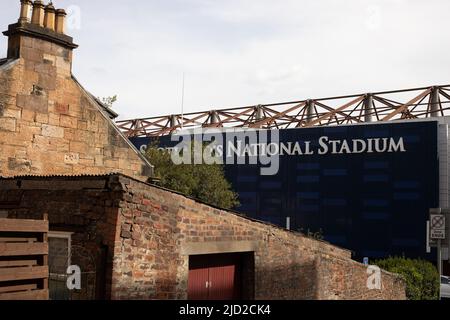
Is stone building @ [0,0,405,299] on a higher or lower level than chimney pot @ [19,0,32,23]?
lower

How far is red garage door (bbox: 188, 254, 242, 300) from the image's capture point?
10875mm

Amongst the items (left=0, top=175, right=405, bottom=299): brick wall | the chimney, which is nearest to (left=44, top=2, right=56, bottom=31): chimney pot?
the chimney

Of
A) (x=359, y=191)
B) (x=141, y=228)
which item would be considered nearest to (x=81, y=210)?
(x=141, y=228)

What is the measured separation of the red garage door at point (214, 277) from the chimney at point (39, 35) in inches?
265

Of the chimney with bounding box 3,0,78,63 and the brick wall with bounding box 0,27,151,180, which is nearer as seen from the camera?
the brick wall with bounding box 0,27,151,180

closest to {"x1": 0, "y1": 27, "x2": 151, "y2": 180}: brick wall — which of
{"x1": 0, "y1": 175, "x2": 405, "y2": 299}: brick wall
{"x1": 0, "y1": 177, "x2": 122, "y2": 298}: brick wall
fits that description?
{"x1": 0, "y1": 175, "x2": 405, "y2": 299}: brick wall

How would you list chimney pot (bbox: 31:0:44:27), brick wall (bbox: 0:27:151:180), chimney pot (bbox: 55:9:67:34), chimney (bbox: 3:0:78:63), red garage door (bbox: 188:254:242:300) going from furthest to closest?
chimney pot (bbox: 55:9:67:34) < chimney pot (bbox: 31:0:44:27) < chimney (bbox: 3:0:78:63) < brick wall (bbox: 0:27:151:180) < red garage door (bbox: 188:254:242:300)

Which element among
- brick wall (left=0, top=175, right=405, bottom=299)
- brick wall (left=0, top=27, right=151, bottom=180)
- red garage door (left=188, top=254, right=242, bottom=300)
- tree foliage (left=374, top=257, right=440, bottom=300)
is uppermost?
brick wall (left=0, top=27, right=151, bottom=180)

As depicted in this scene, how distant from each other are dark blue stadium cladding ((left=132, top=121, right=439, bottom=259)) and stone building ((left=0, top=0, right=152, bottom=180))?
26.9 metres

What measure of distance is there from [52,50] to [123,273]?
762 centimetres

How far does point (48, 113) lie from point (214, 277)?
19.7 ft

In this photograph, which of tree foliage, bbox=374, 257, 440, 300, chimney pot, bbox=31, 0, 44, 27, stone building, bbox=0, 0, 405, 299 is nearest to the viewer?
stone building, bbox=0, 0, 405, 299

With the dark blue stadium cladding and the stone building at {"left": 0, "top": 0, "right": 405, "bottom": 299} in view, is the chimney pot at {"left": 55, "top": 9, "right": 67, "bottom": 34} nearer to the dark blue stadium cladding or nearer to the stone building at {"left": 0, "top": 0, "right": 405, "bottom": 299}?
the stone building at {"left": 0, "top": 0, "right": 405, "bottom": 299}

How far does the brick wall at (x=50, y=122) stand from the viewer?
41.9 ft
